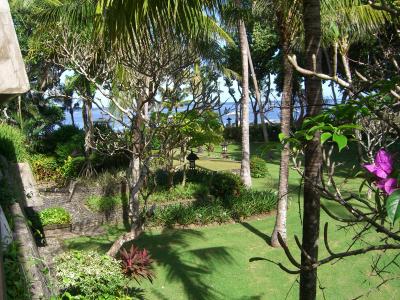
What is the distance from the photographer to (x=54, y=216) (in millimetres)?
11992

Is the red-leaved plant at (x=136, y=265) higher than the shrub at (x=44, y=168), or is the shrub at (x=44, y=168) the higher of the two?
the shrub at (x=44, y=168)

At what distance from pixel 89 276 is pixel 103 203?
20.7 feet

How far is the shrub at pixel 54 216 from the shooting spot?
1174 cm

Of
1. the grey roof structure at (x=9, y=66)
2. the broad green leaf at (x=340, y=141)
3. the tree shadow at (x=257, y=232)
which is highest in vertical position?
the grey roof structure at (x=9, y=66)

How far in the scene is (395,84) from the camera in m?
2.29

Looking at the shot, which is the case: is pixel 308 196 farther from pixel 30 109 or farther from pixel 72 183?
pixel 30 109

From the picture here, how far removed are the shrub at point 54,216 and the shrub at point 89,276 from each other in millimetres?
4910

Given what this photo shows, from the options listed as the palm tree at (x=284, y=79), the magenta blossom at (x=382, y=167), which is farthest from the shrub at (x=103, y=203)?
the magenta blossom at (x=382, y=167)

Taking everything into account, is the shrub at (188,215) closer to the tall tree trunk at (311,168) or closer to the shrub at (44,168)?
the shrub at (44,168)

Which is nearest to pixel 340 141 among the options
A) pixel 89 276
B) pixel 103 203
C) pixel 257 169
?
pixel 89 276

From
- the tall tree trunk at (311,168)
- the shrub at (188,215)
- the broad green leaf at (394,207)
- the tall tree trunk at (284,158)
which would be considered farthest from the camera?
the shrub at (188,215)

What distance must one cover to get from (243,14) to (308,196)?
8086mm

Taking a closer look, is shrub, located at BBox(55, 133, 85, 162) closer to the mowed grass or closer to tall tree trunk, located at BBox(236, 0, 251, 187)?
the mowed grass

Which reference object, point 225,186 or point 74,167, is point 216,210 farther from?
point 74,167
